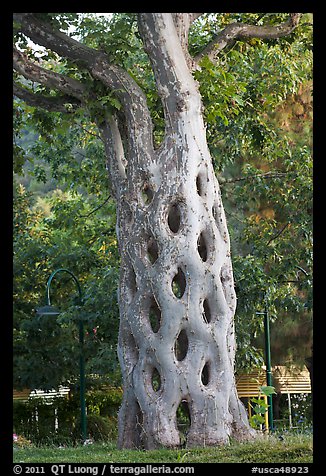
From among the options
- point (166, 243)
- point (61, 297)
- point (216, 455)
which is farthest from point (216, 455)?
point (61, 297)

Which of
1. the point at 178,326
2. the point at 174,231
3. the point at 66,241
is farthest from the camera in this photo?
the point at 66,241

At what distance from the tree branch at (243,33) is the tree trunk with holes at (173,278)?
1040mm

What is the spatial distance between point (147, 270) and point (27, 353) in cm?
768

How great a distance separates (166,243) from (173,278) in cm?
48

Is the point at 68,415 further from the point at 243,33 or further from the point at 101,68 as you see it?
the point at 243,33

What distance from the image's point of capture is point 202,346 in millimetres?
9477

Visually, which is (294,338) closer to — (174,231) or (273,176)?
(273,176)

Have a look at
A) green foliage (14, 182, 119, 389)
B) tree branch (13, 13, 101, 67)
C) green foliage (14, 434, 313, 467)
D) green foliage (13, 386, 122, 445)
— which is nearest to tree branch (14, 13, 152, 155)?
tree branch (13, 13, 101, 67)

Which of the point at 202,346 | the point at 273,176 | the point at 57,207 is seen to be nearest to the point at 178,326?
the point at 202,346

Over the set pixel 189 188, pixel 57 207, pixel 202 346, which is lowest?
pixel 202 346

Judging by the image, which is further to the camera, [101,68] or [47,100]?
[47,100]

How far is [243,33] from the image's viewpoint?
36.9 ft

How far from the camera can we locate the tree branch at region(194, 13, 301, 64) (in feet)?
36.0
